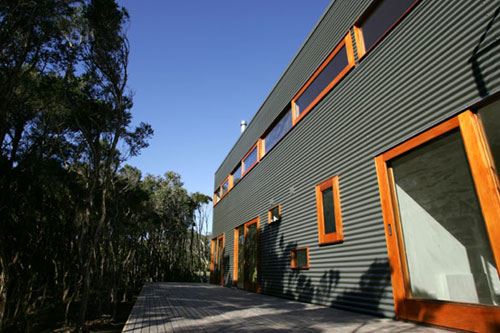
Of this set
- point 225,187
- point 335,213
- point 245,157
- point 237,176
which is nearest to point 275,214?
point 335,213

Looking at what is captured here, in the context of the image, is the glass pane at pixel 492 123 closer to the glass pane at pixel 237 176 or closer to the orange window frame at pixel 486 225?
the orange window frame at pixel 486 225

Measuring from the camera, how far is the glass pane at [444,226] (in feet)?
7.74

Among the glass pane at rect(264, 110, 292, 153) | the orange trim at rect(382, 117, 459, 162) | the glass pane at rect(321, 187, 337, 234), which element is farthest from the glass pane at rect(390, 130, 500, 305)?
the glass pane at rect(264, 110, 292, 153)

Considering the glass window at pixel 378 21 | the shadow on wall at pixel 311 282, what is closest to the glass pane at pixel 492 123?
the shadow on wall at pixel 311 282

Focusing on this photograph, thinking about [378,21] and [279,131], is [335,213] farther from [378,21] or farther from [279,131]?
[279,131]

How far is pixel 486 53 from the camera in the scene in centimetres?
246

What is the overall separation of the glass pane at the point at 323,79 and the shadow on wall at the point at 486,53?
231 centimetres

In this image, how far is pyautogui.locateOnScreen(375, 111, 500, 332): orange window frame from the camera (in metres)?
2.18

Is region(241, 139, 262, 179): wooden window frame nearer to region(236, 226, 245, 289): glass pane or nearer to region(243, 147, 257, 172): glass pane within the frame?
region(243, 147, 257, 172): glass pane

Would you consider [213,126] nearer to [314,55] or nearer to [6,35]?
[314,55]

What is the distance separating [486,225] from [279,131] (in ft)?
18.4

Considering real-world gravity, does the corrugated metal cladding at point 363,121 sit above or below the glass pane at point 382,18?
below

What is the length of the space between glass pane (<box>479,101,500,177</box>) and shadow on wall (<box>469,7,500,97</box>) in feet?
0.49

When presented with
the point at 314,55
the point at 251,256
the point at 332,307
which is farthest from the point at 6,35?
the point at 251,256
